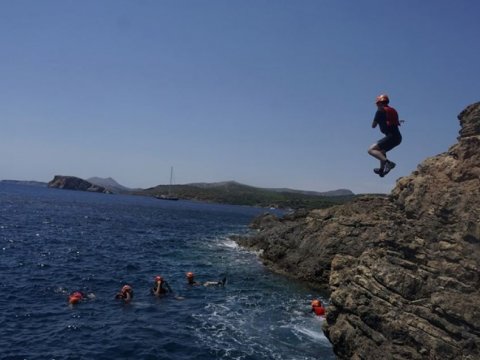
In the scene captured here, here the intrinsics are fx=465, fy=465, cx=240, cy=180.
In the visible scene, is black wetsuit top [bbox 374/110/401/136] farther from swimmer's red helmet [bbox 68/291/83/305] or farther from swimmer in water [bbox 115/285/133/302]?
swimmer's red helmet [bbox 68/291/83/305]

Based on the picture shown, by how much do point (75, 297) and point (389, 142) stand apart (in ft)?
83.7

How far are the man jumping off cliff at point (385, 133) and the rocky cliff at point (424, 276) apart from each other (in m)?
5.97

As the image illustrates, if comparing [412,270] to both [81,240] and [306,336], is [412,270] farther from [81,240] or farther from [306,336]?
[81,240]

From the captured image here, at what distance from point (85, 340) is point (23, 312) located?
6587 mm

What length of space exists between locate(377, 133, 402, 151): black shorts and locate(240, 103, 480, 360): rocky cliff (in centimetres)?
609

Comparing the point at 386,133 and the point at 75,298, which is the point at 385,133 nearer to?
the point at 386,133

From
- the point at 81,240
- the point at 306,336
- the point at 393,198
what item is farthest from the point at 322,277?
the point at 81,240

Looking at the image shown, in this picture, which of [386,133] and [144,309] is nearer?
[386,133]

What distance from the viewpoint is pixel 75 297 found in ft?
108

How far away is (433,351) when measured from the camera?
18.5m

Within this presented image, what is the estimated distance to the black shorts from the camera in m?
16.2

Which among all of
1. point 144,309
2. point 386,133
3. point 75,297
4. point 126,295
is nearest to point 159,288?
point 126,295

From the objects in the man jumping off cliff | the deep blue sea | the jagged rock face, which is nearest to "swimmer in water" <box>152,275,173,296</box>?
the deep blue sea

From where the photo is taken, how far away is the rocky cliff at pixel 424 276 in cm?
1861
